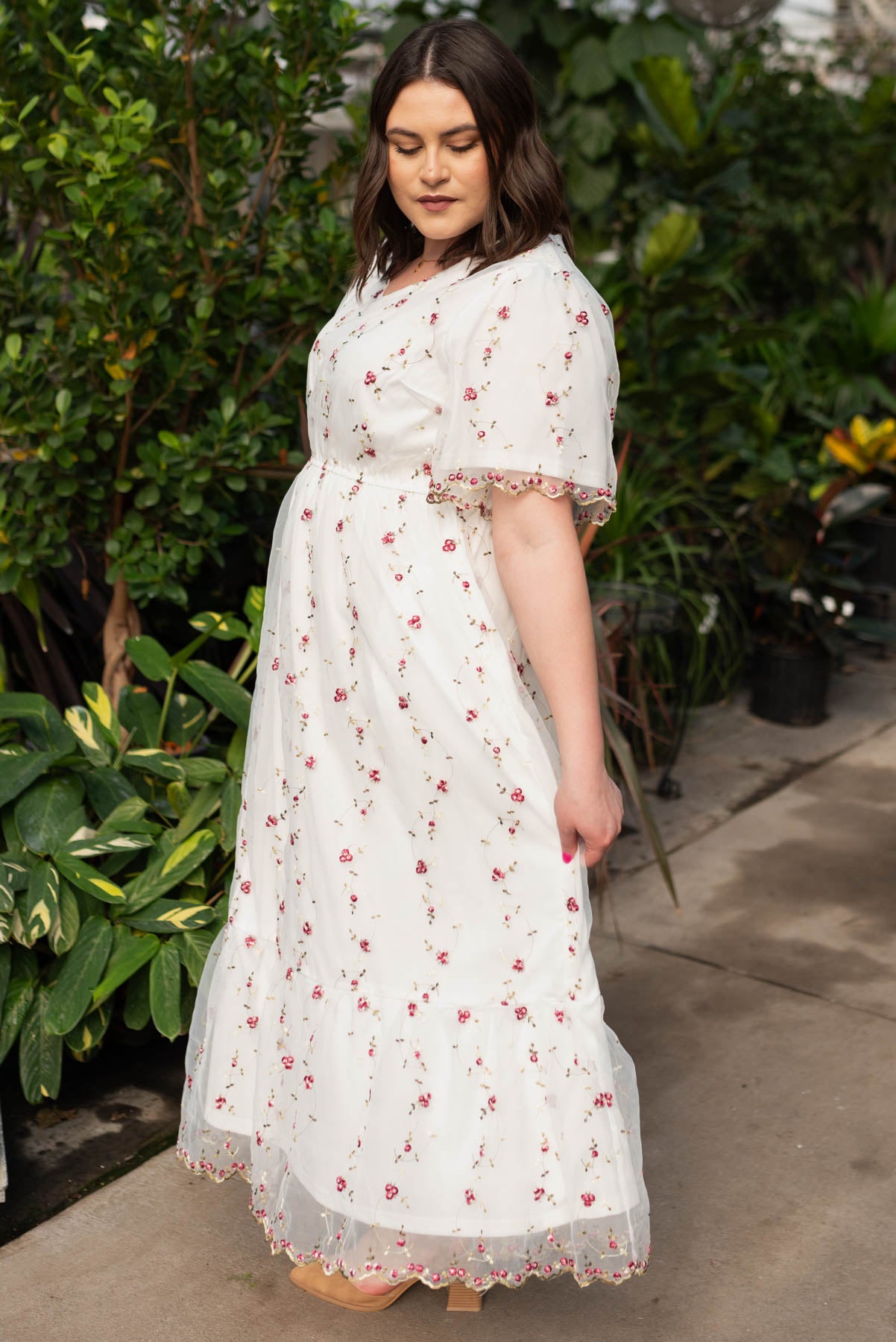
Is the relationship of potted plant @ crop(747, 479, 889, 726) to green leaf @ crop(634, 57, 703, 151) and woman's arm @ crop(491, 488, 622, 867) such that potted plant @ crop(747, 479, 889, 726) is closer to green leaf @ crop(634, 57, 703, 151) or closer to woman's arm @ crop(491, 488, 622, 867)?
green leaf @ crop(634, 57, 703, 151)

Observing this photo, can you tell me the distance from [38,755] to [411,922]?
1012mm

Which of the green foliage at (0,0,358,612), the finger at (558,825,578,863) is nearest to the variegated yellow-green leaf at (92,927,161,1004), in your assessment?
the green foliage at (0,0,358,612)

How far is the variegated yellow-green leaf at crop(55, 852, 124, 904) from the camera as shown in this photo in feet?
8.13

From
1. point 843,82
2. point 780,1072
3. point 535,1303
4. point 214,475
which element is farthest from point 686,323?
point 843,82

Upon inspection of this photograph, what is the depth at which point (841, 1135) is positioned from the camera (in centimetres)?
259

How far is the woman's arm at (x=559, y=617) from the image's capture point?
1737 millimetres

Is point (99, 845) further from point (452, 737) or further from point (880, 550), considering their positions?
point (880, 550)

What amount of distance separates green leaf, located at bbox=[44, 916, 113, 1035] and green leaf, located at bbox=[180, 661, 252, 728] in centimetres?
47

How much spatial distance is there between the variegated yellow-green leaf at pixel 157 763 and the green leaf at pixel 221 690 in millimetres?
141

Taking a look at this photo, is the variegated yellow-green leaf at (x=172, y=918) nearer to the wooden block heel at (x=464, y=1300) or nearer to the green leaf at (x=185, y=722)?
the green leaf at (x=185, y=722)

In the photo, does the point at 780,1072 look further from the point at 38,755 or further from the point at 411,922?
the point at 38,755

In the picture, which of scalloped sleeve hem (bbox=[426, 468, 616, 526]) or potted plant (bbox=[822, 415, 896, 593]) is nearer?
scalloped sleeve hem (bbox=[426, 468, 616, 526])

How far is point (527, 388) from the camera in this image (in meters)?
1.70

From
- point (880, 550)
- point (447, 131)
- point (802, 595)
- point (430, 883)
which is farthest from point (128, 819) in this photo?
point (880, 550)
